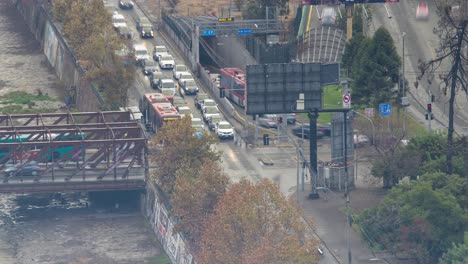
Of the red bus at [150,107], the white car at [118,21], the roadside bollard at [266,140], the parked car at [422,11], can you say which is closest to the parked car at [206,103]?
the red bus at [150,107]

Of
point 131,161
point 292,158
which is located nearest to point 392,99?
point 292,158

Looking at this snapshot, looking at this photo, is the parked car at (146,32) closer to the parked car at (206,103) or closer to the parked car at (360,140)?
the parked car at (206,103)

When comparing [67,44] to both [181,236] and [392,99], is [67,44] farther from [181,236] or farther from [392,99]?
[181,236]

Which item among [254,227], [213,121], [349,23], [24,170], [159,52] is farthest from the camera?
[159,52]

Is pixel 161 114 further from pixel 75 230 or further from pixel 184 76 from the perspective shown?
pixel 184 76

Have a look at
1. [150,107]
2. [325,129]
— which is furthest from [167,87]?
[325,129]

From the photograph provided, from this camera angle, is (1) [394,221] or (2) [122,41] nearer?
(1) [394,221]
